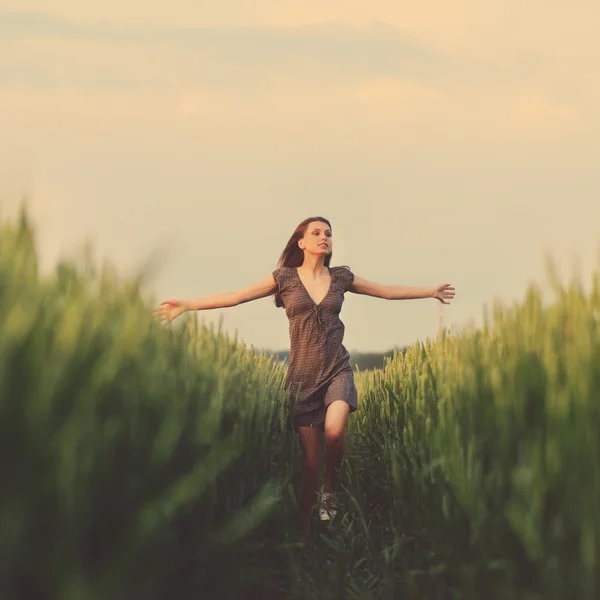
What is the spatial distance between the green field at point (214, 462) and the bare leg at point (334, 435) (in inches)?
44.6

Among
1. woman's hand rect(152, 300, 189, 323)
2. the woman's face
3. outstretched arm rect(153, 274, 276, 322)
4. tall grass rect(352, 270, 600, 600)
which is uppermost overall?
the woman's face

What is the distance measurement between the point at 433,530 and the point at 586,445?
108cm

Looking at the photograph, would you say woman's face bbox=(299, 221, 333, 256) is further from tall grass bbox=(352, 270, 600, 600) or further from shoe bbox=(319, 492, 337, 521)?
tall grass bbox=(352, 270, 600, 600)

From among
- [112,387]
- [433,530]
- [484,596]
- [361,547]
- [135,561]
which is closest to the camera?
[135,561]

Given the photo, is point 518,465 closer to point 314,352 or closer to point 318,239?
point 314,352

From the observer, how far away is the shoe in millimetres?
6047

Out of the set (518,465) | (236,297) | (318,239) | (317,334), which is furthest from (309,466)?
(518,465)

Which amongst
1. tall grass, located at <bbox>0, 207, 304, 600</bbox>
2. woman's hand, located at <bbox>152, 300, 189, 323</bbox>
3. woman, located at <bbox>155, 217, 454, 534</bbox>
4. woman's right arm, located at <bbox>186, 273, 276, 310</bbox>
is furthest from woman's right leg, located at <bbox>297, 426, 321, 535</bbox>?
tall grass, located at <bbox>0, 207, 304, 600</bbox>

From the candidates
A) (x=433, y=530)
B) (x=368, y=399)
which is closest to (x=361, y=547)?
(x=433, y=530)

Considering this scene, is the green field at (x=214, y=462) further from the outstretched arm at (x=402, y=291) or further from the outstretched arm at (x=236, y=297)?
the outstretched arm at (x=402, y=291)

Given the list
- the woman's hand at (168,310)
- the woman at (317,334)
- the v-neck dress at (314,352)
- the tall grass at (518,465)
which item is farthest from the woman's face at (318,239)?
the tall grass at (518,465)

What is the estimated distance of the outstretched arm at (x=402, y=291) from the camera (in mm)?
6711

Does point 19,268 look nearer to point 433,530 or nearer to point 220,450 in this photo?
point 220,450

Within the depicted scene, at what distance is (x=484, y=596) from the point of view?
3453 mm
